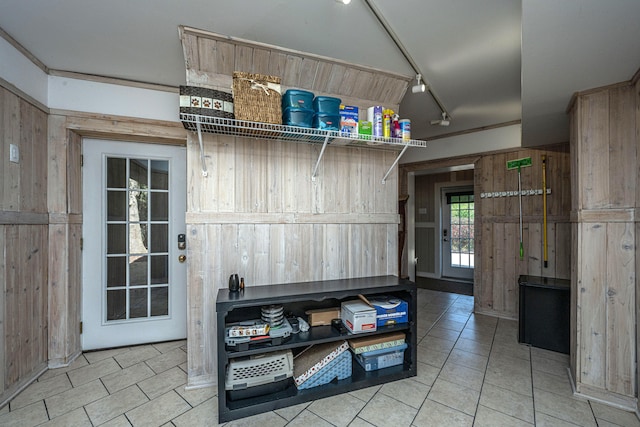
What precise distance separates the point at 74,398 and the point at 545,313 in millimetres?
4025

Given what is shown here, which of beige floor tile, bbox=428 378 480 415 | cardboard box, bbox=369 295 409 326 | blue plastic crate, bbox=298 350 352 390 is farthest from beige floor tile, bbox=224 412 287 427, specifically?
beige floor tile, bbox=428 378 480 415

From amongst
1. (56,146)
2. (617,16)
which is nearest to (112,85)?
(56,146)

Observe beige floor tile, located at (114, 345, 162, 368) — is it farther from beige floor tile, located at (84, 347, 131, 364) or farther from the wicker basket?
the wicker basket

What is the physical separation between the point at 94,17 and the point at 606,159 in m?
3.62

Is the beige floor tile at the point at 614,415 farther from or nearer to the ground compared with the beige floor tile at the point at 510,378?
farther from the ground

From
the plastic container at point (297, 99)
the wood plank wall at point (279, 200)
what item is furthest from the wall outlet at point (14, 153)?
the plastic container at point (297, 99)

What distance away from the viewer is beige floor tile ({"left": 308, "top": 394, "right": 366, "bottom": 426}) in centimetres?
178

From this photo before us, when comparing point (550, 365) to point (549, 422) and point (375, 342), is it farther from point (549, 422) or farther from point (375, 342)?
point (375, 342)

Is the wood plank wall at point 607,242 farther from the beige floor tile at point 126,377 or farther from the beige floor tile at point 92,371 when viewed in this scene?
the beige floor tile at point 92,371

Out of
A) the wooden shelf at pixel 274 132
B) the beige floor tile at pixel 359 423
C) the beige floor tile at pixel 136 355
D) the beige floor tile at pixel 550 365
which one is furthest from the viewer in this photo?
the beige floor tile at pixel 136 355

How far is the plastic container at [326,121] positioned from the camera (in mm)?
2105

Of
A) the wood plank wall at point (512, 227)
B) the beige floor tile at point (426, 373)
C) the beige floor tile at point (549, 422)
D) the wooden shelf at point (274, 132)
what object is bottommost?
the beige floor tile at point (426, 373)

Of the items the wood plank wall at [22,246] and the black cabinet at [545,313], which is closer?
the wood plank wall at [22,246]

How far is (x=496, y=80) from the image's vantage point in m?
2.73
